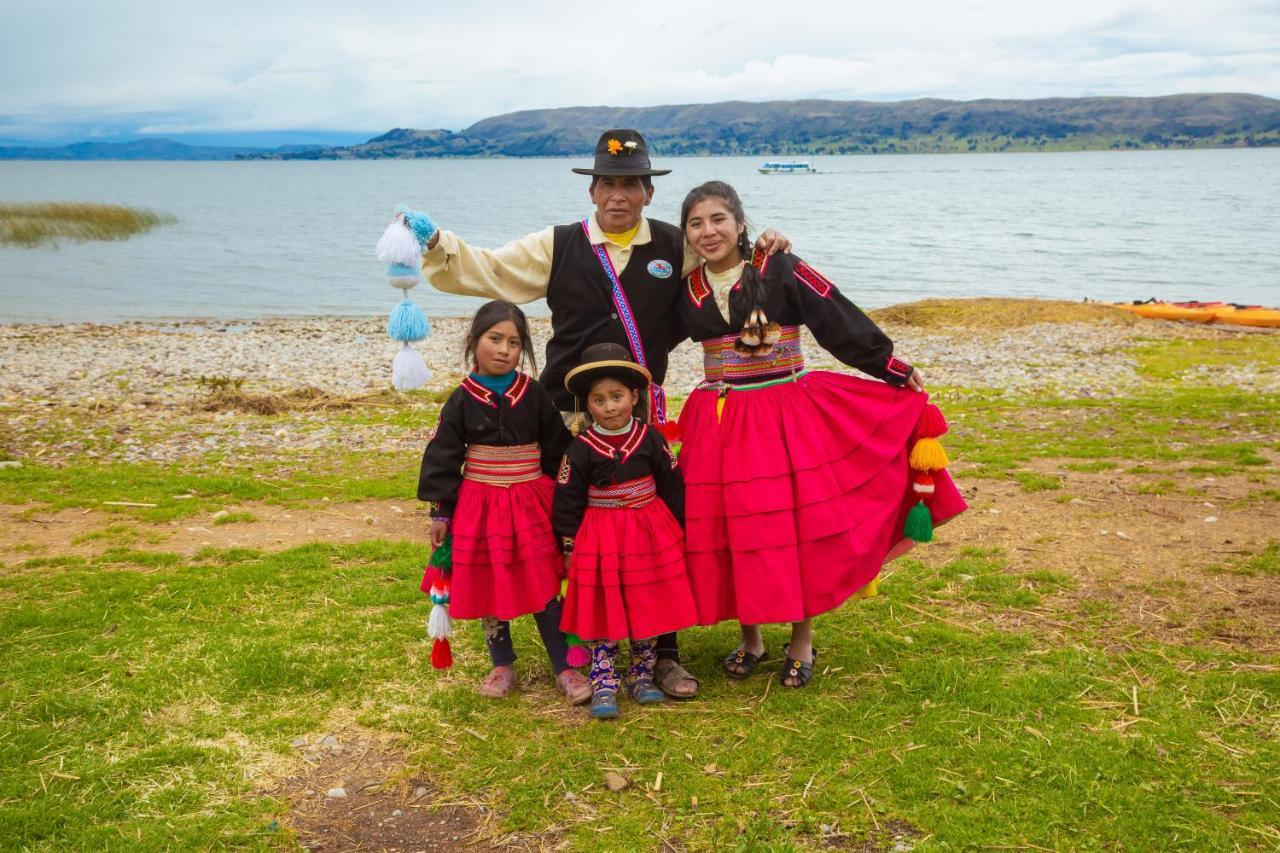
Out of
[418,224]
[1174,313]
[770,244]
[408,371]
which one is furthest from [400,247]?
[1174,313]

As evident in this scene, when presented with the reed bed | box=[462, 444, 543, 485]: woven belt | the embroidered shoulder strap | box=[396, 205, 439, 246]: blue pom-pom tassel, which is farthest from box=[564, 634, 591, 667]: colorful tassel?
the reed bed

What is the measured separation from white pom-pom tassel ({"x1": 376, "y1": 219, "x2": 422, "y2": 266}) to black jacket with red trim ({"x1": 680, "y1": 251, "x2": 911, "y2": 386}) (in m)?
1.30

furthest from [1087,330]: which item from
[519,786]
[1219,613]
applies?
[519,786]

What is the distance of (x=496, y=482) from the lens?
4.74 meters

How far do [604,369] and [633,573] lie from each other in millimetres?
940

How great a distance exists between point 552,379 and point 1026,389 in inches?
406

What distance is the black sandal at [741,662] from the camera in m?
5.12

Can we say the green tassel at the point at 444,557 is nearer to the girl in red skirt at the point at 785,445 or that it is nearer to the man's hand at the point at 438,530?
the man's hand at the point at 438,530

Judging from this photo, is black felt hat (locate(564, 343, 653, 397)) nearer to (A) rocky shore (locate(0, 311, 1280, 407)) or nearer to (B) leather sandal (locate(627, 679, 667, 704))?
(B) leather sandal (locate(627, 679, 667, 704))

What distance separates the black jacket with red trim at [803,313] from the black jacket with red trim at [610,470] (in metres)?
0.59

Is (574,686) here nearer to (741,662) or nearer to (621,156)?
(741,662)

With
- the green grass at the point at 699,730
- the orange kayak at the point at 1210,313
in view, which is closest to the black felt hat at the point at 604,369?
the green grass at the point at 699,730

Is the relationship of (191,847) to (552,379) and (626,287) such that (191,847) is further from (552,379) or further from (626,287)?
(626,287)

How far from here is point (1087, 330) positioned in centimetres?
1978
